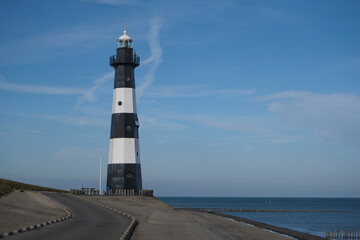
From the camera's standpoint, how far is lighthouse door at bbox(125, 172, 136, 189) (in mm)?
52156

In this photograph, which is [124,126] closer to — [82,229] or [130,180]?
[130,180]

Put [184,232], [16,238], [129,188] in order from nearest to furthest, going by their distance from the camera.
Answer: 1. [16,238]
2. [184,232]
3. [129,188]

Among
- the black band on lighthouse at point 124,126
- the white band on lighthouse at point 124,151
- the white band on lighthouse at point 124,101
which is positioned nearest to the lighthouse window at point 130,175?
the white band on lighthouse at point 124,151

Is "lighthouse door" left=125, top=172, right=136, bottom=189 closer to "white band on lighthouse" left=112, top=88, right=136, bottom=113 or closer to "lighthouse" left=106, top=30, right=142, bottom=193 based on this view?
"lighthouse" left=106, top=30, right=142, bottom=193

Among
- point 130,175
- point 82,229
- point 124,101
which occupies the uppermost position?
point 124,101

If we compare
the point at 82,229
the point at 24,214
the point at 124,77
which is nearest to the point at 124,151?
the point at 124,77

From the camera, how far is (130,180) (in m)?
52.3

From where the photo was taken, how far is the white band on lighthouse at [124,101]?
53.2m

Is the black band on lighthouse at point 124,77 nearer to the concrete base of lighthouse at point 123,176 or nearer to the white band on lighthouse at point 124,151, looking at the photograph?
the white band on lighthouse at point 124,151

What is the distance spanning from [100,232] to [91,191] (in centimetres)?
3037

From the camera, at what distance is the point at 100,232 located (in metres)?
23.1

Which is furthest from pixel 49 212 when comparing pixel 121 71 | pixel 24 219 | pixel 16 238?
pixel 121 71

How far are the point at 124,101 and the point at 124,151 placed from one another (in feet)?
18.3

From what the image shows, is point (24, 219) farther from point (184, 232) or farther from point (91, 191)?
point (91, 191)
